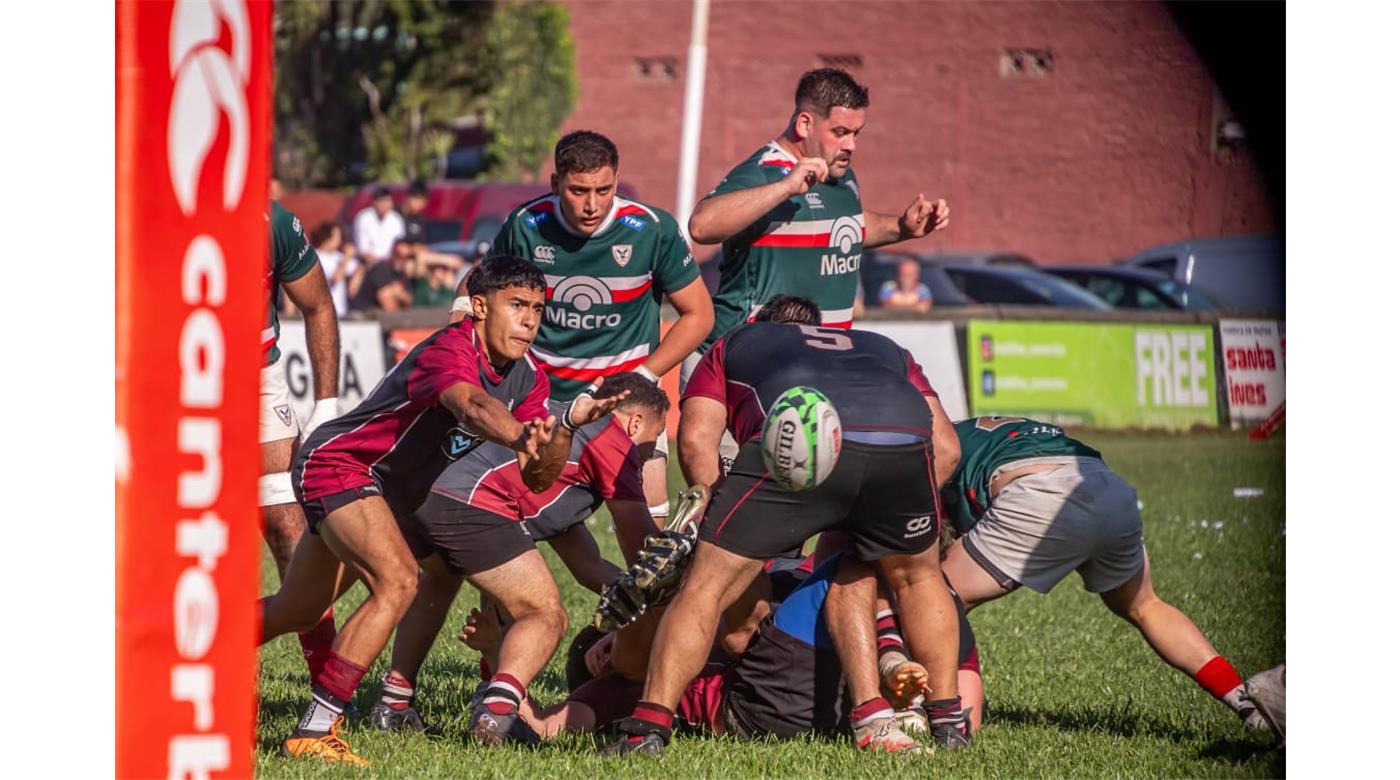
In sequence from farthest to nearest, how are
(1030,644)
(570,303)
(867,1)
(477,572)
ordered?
(867,1)
(1030,644)
(570,303)
(477,572)

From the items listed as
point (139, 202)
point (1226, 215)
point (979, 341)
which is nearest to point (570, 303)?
point (139, 202)

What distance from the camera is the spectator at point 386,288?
1823 cm

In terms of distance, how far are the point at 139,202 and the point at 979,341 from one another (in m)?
15.0

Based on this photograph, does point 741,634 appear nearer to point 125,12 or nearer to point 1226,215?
point 125,12

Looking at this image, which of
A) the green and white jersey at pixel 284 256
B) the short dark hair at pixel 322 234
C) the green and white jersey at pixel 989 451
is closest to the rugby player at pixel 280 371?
the green and white jersey at pixel 284 256

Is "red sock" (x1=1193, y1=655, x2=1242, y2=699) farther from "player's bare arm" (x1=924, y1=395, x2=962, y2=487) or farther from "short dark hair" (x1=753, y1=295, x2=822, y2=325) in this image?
"short dark hair" (x1=753, y1=295, x2=822, y2=325)

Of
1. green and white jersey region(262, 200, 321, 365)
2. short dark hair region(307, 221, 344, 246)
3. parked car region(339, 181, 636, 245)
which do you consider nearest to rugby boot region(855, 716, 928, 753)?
green and white jersey region(262, 200, 321, 365)

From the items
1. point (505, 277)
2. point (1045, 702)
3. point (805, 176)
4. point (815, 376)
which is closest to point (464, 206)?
point (805, 176)

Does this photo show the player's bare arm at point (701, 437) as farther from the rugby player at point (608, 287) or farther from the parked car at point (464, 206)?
the parked car at point (464, 206)

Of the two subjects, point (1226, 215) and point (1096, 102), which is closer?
point (1226, 215)

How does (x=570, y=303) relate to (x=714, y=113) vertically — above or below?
below

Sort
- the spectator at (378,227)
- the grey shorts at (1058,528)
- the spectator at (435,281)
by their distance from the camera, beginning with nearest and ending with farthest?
the grey shorts at (1058,528)
the spectator at (435,281)
the spectator at (378,227)

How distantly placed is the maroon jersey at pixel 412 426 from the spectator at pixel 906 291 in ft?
43.3

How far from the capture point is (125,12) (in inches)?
113
